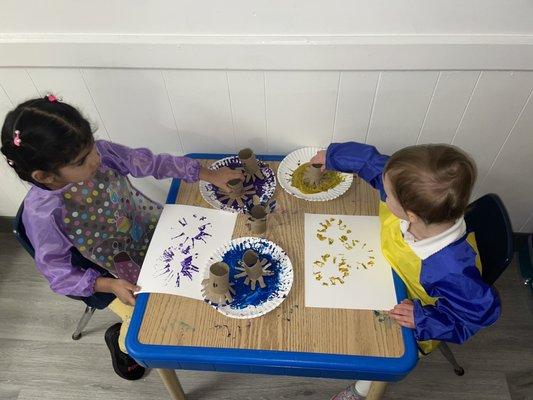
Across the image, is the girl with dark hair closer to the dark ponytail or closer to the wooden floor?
the dark ponytail

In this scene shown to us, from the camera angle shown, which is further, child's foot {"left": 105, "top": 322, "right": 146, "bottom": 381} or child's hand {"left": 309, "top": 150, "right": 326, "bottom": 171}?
child's foot {"left": 105, "top": 322, "right": 146, "bottom": 381}

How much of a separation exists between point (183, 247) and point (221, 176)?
10.3 inches

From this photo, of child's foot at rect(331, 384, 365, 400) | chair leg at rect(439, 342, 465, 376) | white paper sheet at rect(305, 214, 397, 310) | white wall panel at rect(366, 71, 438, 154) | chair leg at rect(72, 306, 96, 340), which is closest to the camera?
white paper sheet at rect(305, 214, 397, 310)

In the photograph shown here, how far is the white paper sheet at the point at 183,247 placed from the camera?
1.07m

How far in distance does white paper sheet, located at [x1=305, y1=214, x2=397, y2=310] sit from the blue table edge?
123 millimetres

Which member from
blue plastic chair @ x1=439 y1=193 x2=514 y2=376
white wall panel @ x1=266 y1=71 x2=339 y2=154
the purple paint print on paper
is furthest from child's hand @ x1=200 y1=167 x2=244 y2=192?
blue plastic chair @ x1=439 y1=193 x2=514 y2=376

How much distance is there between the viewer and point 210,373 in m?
1.64

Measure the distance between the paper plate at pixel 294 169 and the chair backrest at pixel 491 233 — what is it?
1.26ft

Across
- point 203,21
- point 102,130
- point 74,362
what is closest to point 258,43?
point 203,21

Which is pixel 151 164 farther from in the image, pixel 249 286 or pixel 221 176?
pixel 249 286

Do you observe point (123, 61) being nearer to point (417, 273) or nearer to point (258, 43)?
point (258, 43)

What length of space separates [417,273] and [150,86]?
3.21ft

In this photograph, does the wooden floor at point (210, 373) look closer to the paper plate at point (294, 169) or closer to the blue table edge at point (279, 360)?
the blue table edge at point (279, 360)

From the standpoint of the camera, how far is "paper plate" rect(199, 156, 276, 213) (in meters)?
1.24
